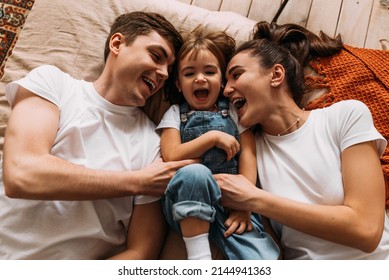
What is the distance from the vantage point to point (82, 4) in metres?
1.46

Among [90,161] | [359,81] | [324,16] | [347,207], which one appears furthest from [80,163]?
[324,16]

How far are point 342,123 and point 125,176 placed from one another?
0.75 meters

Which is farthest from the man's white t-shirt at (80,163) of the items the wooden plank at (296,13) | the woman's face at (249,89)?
the wooden plank at (296,13)

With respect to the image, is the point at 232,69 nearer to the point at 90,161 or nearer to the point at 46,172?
the point at 90,161

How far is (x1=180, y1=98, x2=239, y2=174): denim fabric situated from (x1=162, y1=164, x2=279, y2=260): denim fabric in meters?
0.12

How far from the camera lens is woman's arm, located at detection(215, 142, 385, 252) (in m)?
1.04

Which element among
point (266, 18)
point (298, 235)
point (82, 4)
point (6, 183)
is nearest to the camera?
point (6, 183)

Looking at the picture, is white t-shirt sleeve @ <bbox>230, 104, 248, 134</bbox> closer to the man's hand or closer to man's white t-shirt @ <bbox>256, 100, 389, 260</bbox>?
man's white t-shirt @ <bbox>256, 100, 389, 260</bbox>

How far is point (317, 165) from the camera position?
45.0 inches

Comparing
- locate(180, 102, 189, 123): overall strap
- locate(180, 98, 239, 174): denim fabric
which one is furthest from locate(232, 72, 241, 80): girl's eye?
locate(180, 102, 189, 123): overall strap

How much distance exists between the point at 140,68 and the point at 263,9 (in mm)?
1066

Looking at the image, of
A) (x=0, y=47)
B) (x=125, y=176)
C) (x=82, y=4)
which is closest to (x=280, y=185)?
(x=125, y=176)
